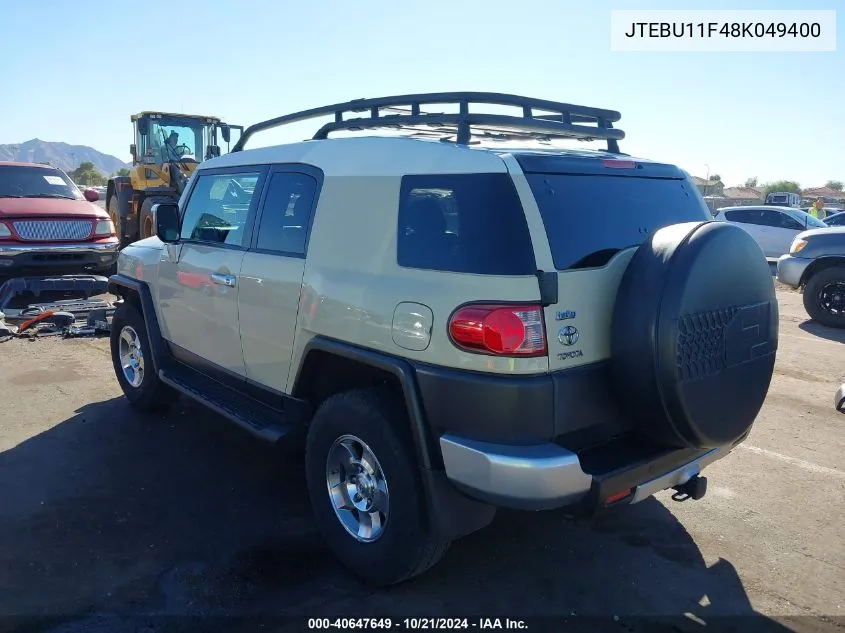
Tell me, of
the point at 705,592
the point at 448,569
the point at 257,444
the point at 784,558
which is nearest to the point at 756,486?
the point at 784,558

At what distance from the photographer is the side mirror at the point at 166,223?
4.65 metres

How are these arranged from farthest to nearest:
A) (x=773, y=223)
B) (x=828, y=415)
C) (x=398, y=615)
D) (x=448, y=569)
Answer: (x=773, y=223) < (x=828, y=415) < (x=448, y=569) < (x=398, y=615)

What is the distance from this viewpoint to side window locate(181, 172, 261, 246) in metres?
4.12

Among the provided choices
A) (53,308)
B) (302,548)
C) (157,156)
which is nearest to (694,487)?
(302,548)

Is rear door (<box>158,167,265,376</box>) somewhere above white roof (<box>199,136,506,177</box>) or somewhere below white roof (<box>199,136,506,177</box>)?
below

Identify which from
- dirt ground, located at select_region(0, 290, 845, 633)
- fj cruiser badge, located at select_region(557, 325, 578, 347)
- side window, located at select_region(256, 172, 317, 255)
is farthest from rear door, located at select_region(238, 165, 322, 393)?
fj cruiser badge, located at select_region(557, 325, 578, 347)

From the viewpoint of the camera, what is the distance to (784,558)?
345cm

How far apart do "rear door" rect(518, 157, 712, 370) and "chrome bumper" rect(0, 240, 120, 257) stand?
8470 mm

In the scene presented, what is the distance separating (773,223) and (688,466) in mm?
15443

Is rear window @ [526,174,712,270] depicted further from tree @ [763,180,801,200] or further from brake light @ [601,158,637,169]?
tree @ [763,180,801,200]

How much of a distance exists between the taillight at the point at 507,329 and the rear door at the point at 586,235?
52 mm

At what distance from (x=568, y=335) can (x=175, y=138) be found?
1378cm

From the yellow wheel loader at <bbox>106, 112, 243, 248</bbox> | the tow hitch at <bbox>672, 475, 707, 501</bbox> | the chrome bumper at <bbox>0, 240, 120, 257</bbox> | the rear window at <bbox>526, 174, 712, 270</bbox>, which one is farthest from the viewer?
the yellow wheel loader at <bbox>106, 112, 243, 248</bbox>

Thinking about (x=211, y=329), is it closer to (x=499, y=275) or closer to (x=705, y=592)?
(x=499, y=275)
